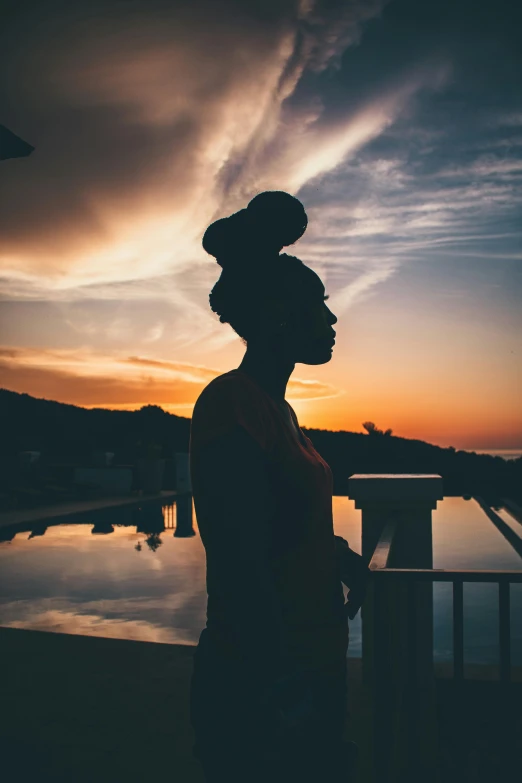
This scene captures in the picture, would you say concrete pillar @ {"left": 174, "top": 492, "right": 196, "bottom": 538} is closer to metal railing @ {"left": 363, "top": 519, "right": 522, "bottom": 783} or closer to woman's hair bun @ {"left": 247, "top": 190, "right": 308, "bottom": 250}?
metal railing @ {"left": 363, "top": 519, "right": 522, "bottom": 783}

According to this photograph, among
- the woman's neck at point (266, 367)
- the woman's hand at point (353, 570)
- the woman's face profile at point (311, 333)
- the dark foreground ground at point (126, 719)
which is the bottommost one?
the dark foreground ground at point (126, 719)

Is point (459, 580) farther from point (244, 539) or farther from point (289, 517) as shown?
point (244, 539)

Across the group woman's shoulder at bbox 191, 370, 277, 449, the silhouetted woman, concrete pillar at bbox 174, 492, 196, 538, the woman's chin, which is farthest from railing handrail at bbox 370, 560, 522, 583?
concrete pillar at bbox 174, 492, 196, 538

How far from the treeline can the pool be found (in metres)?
12.8

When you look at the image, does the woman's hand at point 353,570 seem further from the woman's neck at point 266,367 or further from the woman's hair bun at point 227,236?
the woman's hair bun at point 227,236

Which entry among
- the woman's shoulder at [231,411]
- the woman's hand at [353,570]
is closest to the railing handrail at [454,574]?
the woman's hand at [353,570]

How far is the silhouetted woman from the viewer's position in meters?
1.19

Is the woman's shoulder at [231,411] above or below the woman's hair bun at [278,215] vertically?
below

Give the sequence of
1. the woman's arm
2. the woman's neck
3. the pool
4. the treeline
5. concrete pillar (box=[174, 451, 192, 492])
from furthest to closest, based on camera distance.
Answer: the treeline → concrete pillar (box=[174, 451, 192, 492]) → the pool → the woman's neck → the woman's arm

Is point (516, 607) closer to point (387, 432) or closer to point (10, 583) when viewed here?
point (10, 583)

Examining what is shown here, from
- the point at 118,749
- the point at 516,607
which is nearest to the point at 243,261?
the point at 118,749

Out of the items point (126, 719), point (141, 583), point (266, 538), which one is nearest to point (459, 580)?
point (266, 538)

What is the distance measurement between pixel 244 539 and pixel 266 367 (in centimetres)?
49

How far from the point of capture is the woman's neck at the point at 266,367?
1554 mm
